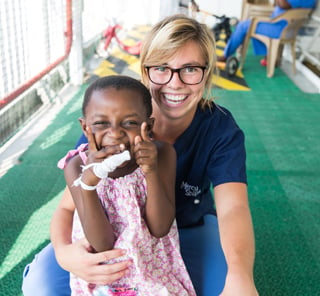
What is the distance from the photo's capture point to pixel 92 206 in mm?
896

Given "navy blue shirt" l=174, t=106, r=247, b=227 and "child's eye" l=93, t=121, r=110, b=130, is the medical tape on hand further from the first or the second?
"navy blue shirt" l=174, t=106, r=247, b=227

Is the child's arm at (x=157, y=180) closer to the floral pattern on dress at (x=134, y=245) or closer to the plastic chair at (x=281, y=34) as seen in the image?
the floral pattern on dress at (x=134, y=245)


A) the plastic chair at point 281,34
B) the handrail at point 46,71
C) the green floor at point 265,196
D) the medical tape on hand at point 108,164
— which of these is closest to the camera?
the medical tape on hand at point 108,164

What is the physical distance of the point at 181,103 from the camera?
1.21 meters

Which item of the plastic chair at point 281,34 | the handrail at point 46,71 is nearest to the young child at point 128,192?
the handrail at point 46,71

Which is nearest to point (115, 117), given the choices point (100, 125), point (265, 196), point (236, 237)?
point (100, 125)

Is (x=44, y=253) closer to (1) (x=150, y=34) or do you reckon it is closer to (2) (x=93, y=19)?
(1) (x=150, y=34)

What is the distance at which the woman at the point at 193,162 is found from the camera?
112cm

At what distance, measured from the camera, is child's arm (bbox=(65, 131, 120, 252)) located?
0.86 m

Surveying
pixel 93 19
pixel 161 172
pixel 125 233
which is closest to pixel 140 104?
pixel 161 172

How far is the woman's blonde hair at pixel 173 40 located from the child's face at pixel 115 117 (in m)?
0.27

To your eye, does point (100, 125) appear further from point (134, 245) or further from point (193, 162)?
point (193, 162)

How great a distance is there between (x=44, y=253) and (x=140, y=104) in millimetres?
607

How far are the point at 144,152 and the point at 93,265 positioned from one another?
334 millimetres
